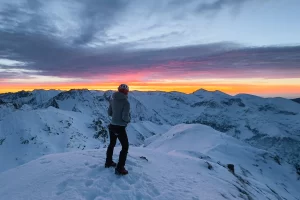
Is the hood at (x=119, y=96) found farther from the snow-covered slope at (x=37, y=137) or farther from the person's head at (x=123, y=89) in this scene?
the snow-covered slope at (x=37, y=137)

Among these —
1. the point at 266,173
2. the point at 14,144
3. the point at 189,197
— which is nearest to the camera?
the point at 189,197

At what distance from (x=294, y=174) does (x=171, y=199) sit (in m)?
49.5

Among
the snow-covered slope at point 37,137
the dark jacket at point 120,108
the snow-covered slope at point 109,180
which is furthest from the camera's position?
the snow-covered slope at point 37,137

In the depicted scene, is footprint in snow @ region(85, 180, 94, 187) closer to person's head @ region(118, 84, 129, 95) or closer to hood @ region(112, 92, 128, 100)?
hood @ region(112, 92, 128, 100)

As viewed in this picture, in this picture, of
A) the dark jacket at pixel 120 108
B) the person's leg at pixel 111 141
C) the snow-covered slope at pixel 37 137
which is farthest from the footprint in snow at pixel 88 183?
the snow-covered slope at pixel 37 137

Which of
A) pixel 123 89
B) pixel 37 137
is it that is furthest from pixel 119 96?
pixel 37 137

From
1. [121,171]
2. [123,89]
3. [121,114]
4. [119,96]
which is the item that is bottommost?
[121,171]

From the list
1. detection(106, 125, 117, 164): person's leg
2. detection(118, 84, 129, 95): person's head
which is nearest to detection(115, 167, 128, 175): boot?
detection(106, 125, 117, 164): person's leg

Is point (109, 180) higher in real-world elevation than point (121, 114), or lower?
lower

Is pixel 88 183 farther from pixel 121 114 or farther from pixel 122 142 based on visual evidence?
pixel 121 114

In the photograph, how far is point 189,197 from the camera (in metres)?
12.3

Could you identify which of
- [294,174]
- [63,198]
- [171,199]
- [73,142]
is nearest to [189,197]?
[171,199]

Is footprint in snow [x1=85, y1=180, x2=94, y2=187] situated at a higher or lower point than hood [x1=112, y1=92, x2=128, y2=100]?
lower

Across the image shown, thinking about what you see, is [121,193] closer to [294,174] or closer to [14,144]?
[294,174]
